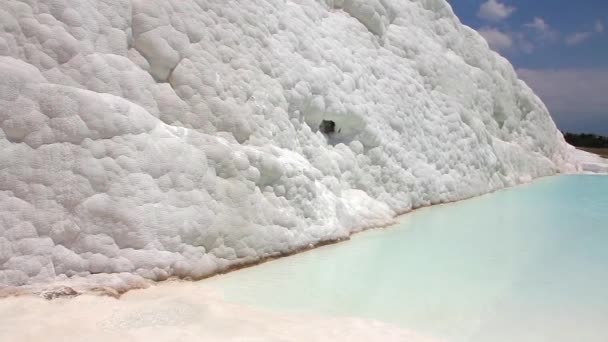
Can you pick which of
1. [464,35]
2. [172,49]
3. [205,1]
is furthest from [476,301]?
[464,35]

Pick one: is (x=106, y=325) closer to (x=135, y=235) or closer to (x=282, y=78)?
(x=135, y=235)

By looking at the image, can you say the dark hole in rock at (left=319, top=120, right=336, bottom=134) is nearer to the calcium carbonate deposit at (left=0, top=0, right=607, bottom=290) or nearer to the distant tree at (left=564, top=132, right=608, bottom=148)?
the calcium carbonate deposit at (left=0, top=0, right=607, bottom=290)

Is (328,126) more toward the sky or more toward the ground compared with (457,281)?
more toward the sky

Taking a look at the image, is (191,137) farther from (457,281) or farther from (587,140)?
(587,140)

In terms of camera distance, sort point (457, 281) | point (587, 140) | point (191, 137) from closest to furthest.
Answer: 1. point (457, 281)
2. point (191, 137)
3. point (587, 140)

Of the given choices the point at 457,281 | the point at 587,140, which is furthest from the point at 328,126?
the point at 587,140

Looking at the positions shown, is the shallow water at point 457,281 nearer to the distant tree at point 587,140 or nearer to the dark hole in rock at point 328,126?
the dark hole in rock at point 328,126
